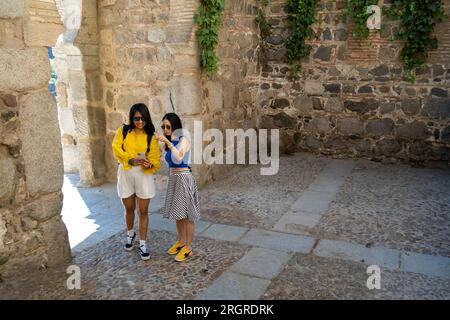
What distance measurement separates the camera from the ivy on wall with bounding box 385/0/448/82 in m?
6.29

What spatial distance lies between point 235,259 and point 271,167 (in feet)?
11.2

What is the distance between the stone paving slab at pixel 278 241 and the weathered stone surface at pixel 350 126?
3596 millimetres

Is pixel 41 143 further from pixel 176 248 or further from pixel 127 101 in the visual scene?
pixel 127 101

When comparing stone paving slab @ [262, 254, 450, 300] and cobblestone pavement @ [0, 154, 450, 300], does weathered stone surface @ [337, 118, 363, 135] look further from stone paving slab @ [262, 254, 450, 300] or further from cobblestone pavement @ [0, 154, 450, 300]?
stone paving slab @ [262, 254, 450, 300]

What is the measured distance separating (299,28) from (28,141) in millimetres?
5273

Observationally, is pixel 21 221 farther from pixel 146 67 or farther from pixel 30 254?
pixel 146 67

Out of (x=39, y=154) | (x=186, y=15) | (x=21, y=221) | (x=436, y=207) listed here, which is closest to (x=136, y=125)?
(x=39, y=154)

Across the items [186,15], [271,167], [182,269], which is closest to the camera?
[182,269]

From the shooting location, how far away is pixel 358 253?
155 inches

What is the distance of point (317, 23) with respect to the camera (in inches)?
285

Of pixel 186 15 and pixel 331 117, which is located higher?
pixel 186 15

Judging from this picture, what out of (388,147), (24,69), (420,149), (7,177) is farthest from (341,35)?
(7,177)

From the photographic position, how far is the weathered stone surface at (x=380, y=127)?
23.2ft

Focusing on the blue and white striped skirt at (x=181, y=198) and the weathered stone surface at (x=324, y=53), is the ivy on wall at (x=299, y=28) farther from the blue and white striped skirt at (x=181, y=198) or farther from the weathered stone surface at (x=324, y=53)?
the blue and white striped skirt at (x=181, y=198)
